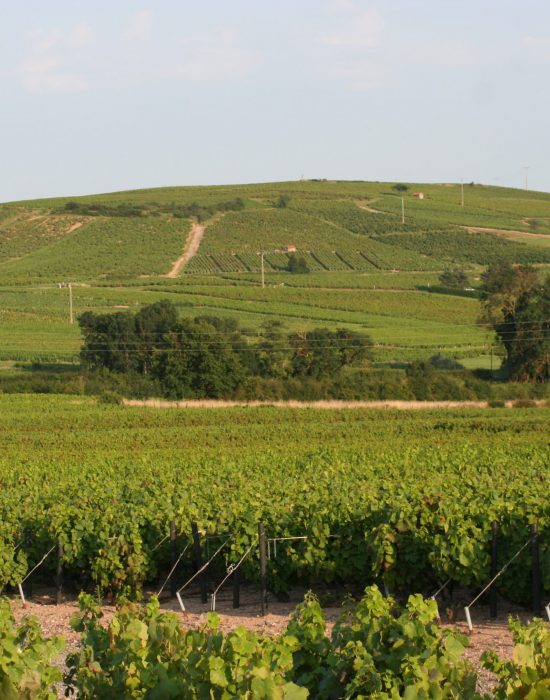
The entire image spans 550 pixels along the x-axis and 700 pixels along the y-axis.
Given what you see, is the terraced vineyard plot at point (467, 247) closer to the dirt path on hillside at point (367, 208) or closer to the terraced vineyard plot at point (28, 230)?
the dirt path on hillside at point (367, 208)

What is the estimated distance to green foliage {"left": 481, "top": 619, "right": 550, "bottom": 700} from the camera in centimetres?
740

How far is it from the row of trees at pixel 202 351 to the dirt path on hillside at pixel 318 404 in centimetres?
250

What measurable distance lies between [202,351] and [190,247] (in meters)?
67.9

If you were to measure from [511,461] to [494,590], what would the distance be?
1178cm

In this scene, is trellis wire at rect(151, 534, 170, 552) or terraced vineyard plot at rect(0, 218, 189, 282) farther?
terraced vineyard plot at rect(0, 218, 189, 282)

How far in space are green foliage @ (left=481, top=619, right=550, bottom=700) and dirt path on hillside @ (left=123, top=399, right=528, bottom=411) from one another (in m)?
44.9

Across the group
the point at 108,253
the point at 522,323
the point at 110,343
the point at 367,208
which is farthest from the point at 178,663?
the point at 367,208

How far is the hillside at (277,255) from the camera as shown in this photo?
89625 millimetres

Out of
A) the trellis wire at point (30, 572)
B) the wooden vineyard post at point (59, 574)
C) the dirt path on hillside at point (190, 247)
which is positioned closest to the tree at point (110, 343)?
the dirt path on hillside at point (190, 247)

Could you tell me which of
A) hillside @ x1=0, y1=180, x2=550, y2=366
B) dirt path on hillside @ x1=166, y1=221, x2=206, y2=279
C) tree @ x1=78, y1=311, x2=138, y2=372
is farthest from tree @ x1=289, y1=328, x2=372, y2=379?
dirt path on hillside @ x1=166, y1=221, x2=206, y2=279

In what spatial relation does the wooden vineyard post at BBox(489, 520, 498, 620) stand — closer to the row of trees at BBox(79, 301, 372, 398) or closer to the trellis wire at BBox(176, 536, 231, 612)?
the trellis wire at BBox(176, 536, 231, 612)

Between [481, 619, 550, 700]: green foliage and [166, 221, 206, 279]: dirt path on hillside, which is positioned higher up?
[166, 221, 206, 279]: dirt path on hillside

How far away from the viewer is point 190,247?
127m

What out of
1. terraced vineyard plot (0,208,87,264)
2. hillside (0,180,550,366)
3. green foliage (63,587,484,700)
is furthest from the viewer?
terraced vineyard plot (0,208,87,264)
